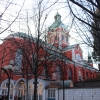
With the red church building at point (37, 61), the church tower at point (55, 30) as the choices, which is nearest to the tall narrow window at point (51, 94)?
the red church building at point (37, 61)

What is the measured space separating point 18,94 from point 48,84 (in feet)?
20.3

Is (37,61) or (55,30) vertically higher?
(55,30)

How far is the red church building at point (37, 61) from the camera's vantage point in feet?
53.8

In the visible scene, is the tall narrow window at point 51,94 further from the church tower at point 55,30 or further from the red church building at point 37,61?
the church tower at point 55,30

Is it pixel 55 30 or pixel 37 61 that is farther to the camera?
pixel 55 30

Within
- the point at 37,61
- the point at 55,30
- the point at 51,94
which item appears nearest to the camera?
the point at 37,61

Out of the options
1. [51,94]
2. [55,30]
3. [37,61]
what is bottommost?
[51,94]

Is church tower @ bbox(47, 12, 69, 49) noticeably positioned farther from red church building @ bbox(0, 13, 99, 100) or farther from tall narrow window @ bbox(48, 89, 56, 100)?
tall narrow window @ bbox(48, 89, 56, 100)

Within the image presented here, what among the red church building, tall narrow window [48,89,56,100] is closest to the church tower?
the red church building

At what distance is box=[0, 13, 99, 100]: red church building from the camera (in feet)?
53.8

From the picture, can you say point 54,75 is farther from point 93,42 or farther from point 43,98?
point 93,42

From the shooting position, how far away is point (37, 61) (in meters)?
15.4

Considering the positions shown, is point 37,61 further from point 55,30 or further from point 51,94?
point 51,94

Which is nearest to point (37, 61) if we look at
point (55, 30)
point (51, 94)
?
point (55, 30)
